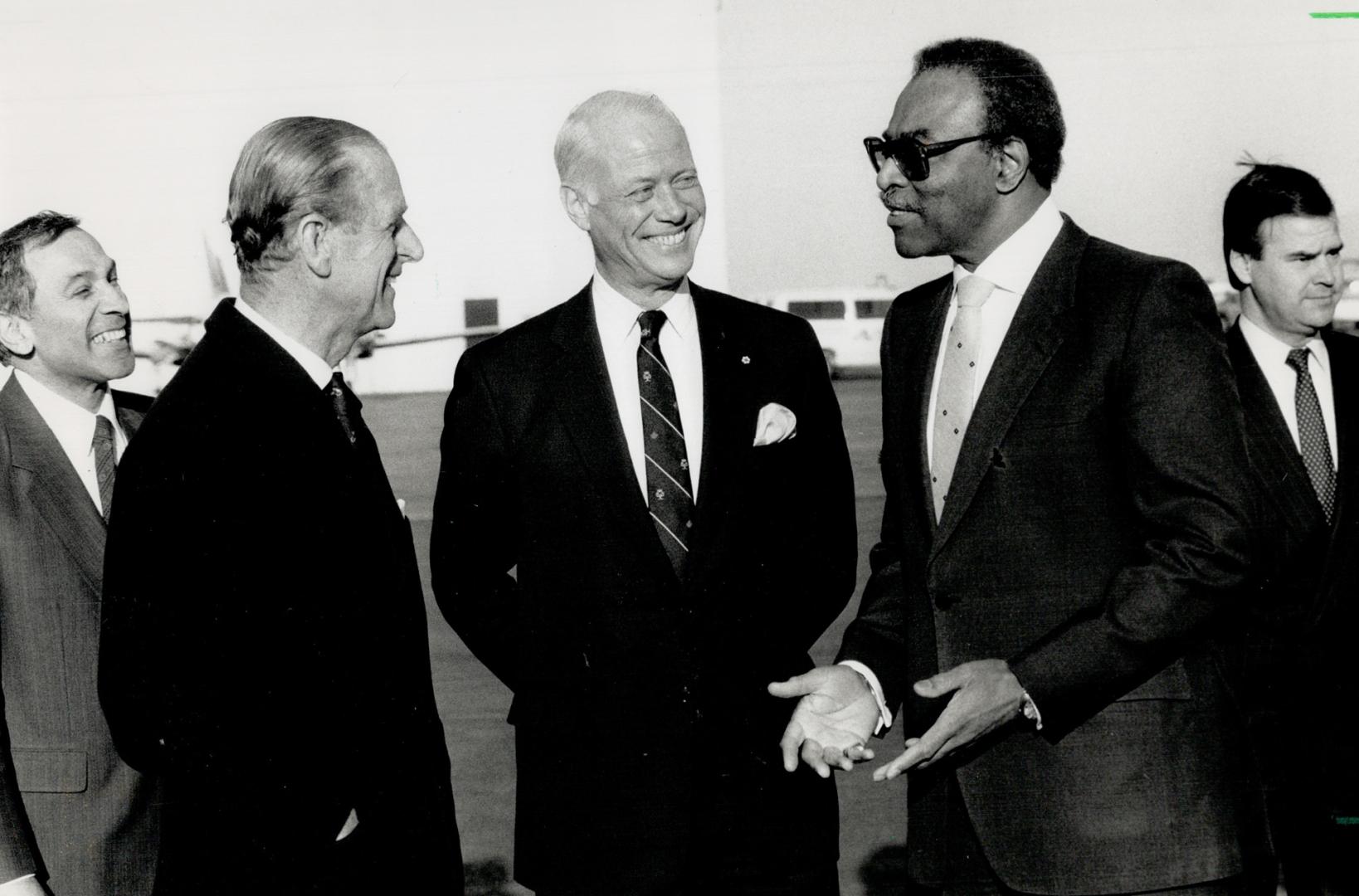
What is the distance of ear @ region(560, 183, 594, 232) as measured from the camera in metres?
2.54

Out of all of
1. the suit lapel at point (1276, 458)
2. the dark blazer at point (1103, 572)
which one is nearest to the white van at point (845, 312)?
the suit lapel at point (1276, 458)

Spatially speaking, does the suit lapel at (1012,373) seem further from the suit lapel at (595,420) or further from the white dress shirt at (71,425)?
the white dress shirt at (71,425)

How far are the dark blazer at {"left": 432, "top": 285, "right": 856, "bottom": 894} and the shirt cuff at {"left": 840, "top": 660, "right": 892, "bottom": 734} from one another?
7.7 inches

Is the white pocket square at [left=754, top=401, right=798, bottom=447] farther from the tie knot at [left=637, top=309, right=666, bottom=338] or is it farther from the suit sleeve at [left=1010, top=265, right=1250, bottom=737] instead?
the suit sleeve at [left=1010, top=265, right=1250, bottom=737]

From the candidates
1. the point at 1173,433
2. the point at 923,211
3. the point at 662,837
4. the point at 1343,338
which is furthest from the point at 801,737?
the point at 1343,338

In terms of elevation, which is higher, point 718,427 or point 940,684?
point 718,427

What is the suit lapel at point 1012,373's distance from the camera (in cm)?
194

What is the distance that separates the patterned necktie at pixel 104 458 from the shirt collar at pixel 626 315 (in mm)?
1061

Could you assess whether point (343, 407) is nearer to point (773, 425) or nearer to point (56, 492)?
point (773, 425)

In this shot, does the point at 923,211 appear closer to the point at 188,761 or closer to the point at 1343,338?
the point at 188,761

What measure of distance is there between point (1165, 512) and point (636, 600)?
90cm

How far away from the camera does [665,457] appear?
235cm

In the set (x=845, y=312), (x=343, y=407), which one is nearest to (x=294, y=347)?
(x=343, y=407)

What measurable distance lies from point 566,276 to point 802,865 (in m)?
1.48
